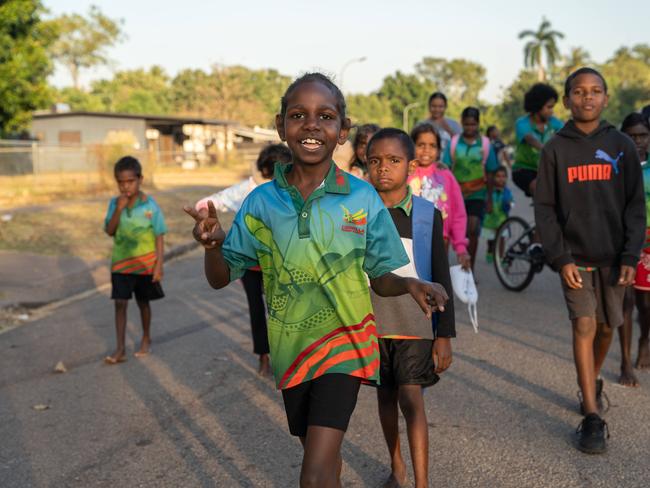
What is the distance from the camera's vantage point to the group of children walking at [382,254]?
2787mm

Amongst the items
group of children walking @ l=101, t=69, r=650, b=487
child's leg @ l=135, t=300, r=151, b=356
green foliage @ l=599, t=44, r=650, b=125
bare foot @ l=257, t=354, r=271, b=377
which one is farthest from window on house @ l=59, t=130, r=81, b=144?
bare foot @ l=257, t=354, r=271, b=377

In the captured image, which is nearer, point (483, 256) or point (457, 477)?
point (457, 477)

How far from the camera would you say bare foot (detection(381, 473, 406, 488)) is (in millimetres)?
3791

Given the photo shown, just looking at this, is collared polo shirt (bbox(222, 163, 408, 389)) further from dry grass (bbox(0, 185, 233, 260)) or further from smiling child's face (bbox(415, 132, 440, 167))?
dry grass (bbox(0, 185, 233, 260))

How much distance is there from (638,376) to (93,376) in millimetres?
4054

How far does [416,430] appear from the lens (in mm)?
3514

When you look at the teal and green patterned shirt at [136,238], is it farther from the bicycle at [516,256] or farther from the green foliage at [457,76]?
the green foliage at [457,76]

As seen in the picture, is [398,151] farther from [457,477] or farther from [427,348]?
[457,477]

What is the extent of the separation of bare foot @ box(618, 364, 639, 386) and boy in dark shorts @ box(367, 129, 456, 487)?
2.30m

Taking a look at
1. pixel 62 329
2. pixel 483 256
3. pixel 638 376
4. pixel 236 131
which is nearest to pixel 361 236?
pixel 638 376

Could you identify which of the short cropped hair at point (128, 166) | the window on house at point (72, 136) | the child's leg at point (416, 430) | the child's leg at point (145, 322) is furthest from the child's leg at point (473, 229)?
the window on house at point (72, 136)

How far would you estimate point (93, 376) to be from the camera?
5.96 metres

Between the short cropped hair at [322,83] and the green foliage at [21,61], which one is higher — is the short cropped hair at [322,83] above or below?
below

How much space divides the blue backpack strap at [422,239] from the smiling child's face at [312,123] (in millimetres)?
945
